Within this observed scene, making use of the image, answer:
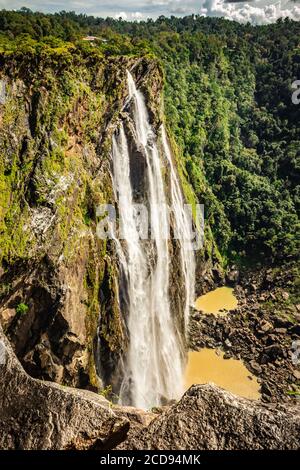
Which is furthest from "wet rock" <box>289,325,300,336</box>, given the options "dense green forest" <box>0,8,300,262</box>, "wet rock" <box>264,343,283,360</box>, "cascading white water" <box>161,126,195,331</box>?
"dense green forest" <box>0,8,300,262</box>

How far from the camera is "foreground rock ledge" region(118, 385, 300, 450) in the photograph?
506 centimetres

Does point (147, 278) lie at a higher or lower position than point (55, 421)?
higher

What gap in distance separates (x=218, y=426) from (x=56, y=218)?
14241 mm

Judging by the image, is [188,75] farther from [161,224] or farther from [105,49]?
Result: [161,224]

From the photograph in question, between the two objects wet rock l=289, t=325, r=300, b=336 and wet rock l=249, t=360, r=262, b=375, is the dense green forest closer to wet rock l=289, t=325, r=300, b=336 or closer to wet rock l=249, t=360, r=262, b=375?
wet rock l=289, t=325, r=300, b=336

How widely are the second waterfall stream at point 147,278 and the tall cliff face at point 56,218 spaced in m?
1.25

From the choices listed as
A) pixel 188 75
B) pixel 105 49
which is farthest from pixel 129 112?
pixel 188 75

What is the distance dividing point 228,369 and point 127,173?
1378cm

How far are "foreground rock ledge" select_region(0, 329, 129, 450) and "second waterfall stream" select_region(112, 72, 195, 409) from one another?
16.1m

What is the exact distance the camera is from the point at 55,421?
560cm

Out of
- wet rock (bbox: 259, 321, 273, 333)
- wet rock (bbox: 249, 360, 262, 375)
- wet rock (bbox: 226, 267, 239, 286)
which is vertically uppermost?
wet rock (bbox: 226, 267, 239, 286)

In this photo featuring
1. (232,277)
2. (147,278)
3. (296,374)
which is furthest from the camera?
(232,277)

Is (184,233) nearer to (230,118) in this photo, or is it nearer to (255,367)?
(255,367)

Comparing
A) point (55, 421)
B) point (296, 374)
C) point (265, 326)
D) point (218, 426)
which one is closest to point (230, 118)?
point (265, 326)
